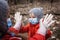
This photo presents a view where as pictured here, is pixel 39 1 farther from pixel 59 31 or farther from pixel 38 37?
pixel 38 37

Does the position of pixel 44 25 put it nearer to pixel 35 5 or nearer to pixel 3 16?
pixel 3 16

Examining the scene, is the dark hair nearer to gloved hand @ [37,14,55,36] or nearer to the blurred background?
gloved hand @ [37,14,55,36]

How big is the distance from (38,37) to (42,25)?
8 cm

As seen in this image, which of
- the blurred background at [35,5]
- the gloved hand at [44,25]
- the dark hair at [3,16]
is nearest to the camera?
the dark hair at [3,16]

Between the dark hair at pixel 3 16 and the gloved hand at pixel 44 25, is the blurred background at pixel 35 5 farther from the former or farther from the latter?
the dark hair at pixel 3 16

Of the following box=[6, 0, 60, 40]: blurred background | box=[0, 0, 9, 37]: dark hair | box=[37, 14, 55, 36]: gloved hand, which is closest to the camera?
box=[0, 0, 9, 37]: dark hair

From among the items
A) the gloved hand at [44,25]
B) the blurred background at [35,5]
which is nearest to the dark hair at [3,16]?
the gloved hand at [44,25]

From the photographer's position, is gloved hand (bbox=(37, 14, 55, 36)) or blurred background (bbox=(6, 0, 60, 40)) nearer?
gloved hand (bbox=(37, 14, 55, 36))

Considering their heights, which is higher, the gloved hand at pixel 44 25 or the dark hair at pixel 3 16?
the dark hair at pixel 3 16

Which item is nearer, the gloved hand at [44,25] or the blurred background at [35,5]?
the gloved hand at [44,25]

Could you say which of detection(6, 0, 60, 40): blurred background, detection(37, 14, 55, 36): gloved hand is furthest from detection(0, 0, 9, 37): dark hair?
detection(6, 0, 60, 40): blurred background

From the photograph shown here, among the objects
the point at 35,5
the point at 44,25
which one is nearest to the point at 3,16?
the point at 44,25

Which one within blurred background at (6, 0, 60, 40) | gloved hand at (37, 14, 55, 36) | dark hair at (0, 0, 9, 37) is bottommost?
blurred background at (6, 0, 60, 40)

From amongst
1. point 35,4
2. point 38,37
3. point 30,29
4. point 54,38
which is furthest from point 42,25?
point 35,4
